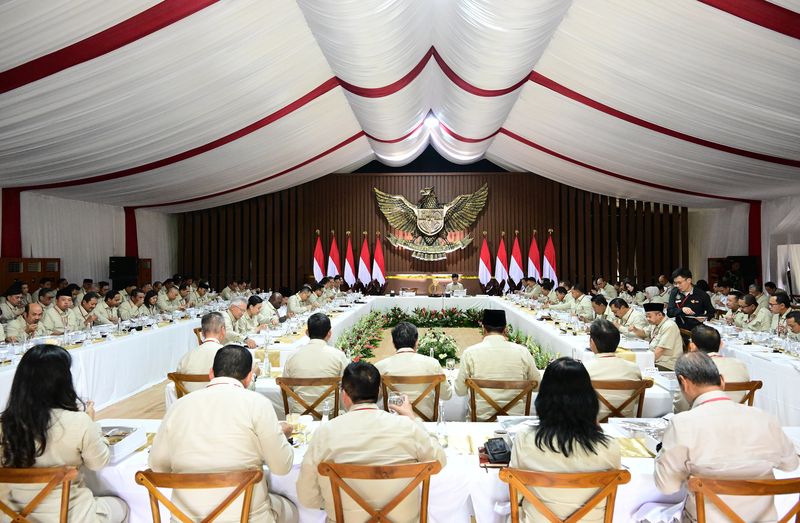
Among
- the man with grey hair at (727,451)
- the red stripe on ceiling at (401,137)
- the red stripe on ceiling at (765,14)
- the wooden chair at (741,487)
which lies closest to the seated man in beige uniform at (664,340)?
the red stripe on ceiling at (765,14)

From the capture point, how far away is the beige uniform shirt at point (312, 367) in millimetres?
3424

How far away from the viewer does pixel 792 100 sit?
204 inches

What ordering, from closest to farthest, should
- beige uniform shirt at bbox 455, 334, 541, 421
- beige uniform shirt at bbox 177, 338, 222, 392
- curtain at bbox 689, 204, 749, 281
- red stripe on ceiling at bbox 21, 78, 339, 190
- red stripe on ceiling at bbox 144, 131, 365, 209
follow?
beige uniform shirt at bbox 455, 334, 541, 421 < beige uniform shirt at bbox 177, 338, 222, 392 < red stripe on ceiling at bbox 21, 78, 339, 190 < red stripe on ceiling at bbox 144, 131, 365, 209 < curtain at bbox 689, 204, 749, 281

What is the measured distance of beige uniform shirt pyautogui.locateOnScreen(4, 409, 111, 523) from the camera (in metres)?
1.98

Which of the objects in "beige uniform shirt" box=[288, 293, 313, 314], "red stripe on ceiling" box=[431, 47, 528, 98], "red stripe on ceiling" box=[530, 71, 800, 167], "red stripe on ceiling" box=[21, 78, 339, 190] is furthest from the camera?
"red stripe on ceiling" box=[21, 78, 339, 190]

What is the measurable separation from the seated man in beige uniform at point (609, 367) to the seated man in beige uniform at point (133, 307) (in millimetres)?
6311

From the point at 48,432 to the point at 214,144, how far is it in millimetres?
7163

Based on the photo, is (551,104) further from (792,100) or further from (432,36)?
(792,100)

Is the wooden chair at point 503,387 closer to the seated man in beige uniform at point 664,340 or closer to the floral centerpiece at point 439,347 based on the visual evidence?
the seated man in beige uniform at point 664,340

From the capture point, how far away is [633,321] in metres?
5.55

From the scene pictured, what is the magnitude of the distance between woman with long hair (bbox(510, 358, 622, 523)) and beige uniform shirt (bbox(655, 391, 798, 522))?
223 mm

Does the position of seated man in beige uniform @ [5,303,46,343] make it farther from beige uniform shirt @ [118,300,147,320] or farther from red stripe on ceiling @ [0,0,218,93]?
red stripe on ceiling @ [0,0,218,93]

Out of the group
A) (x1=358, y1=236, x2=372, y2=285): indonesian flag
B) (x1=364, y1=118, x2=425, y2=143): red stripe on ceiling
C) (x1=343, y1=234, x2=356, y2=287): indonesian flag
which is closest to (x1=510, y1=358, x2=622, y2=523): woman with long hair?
(x1=364, y1=118, x2=425, y2=143): red stripe on ceiling

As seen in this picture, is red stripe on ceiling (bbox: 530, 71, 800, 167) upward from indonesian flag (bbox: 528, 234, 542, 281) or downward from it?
upward
